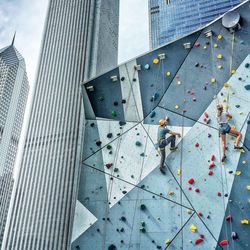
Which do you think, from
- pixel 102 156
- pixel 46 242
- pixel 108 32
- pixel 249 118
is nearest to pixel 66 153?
pixel 46 242

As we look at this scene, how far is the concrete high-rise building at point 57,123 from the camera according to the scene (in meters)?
34.9

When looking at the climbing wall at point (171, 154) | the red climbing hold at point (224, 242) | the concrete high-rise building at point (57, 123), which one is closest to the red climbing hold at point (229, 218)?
the climbing wall at point (171, 154)

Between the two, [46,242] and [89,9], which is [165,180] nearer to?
[46,242]

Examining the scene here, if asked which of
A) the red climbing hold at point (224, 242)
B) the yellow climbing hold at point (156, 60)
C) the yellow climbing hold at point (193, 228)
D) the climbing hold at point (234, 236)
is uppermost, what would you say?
the yellow climbing hold at point (156, 60)

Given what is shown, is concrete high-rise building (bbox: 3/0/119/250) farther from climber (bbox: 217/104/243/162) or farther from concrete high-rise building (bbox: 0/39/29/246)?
concrete high-rise building (bbox: 0/39/29/246)

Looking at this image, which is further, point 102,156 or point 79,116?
point 79,116

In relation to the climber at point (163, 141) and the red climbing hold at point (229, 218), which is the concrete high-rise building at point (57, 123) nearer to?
the climber at point (163, 141)

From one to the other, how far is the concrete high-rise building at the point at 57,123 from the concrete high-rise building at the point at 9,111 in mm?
30878

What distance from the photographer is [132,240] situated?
9.88m

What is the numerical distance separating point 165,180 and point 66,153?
28.0 meters

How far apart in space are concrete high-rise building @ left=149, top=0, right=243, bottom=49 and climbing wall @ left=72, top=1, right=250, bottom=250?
39859mm

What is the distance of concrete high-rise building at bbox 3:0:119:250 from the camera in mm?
34906

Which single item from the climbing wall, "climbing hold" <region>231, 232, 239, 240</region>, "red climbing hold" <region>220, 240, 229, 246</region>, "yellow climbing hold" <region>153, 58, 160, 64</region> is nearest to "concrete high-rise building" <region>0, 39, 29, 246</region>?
the climbing wall

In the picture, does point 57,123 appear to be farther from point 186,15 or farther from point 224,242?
point 224,242
